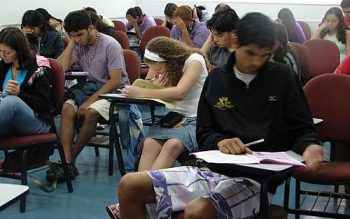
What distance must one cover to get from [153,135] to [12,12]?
160 inches

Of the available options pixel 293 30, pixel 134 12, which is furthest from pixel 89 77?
pixel 134 12

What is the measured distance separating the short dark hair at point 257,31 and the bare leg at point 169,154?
897mm

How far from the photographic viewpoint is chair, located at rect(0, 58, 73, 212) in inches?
124

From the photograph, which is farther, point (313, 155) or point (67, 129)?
point (67, 129)

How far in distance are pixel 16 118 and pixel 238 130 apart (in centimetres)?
162

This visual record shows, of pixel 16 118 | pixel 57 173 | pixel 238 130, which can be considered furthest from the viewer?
pixel 57 173

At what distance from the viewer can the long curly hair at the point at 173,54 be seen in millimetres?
3105

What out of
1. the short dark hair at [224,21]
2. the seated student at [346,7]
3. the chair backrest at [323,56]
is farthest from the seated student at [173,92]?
the seated student at [346,7]

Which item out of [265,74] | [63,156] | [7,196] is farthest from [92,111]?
[7,196]

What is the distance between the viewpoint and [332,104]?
2.81 m

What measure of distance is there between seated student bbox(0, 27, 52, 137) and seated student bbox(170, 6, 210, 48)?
2.41 m

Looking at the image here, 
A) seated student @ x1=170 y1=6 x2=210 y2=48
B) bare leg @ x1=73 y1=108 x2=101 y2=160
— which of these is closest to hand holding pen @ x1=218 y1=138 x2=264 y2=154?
bare leg @ x1=73 y1=108 x2=101 y2=160

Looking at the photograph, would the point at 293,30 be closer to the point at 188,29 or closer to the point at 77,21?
the point at 188,29

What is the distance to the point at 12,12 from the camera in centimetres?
637
